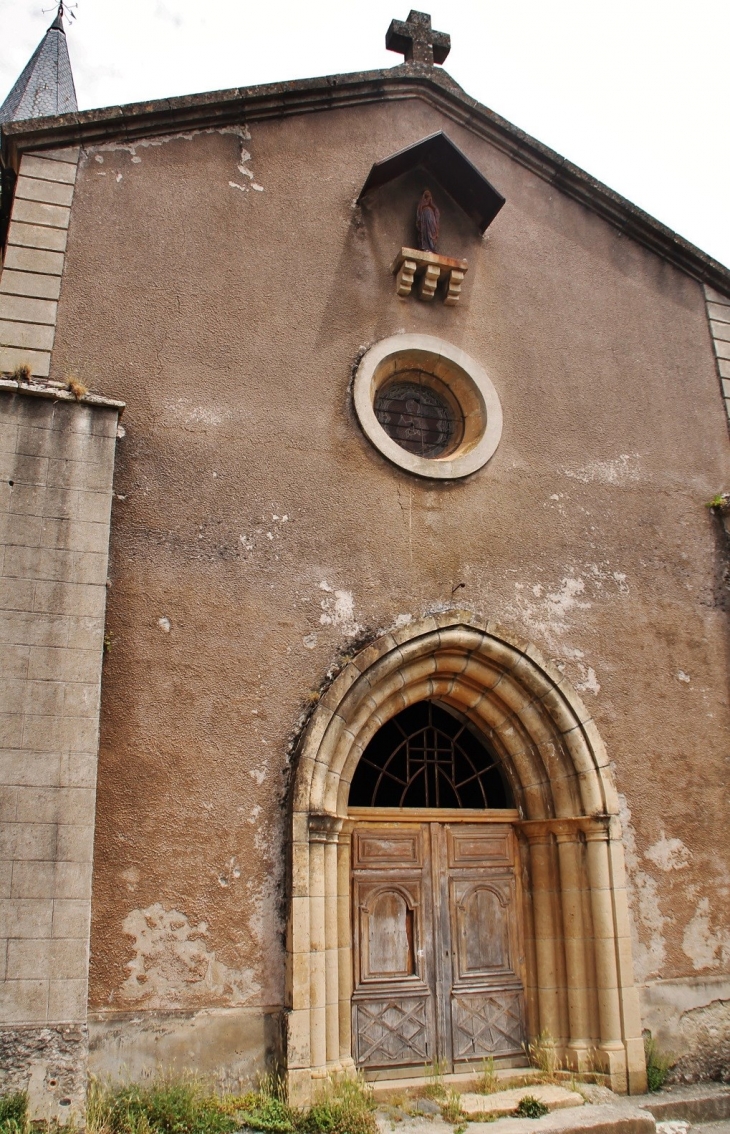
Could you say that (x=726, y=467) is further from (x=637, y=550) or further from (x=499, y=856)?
(x=499, y=856)

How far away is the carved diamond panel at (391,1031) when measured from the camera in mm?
6109

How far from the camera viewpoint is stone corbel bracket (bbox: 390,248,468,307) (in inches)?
293

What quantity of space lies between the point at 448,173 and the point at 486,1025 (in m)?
6.91

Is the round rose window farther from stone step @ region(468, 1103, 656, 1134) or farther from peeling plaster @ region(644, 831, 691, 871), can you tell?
stone step @ region(468, 1103, 656, 1134)

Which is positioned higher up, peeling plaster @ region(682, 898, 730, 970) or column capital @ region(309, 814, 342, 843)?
column capital @ region(309, 814, 342, 843)

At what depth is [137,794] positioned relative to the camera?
5633 mm

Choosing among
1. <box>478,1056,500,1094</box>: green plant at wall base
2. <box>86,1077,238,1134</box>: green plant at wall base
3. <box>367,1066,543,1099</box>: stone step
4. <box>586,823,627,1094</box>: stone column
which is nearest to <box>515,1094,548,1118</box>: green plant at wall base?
<box>478,1056,500,1094</box>: green plant at wall base

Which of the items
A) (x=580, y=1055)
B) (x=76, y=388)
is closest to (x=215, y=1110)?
(x=580, y=1055)

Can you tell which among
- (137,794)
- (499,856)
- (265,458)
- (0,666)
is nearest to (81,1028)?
(137,794)

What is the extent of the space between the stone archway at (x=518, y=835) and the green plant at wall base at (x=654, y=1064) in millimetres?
120

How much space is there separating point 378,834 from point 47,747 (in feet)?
8.44

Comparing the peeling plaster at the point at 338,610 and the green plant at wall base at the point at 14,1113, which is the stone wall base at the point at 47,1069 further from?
the peeling plaster at the point at 338,610

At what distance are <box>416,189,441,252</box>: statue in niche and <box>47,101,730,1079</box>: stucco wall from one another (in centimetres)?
17

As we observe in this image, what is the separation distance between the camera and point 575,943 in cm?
645
